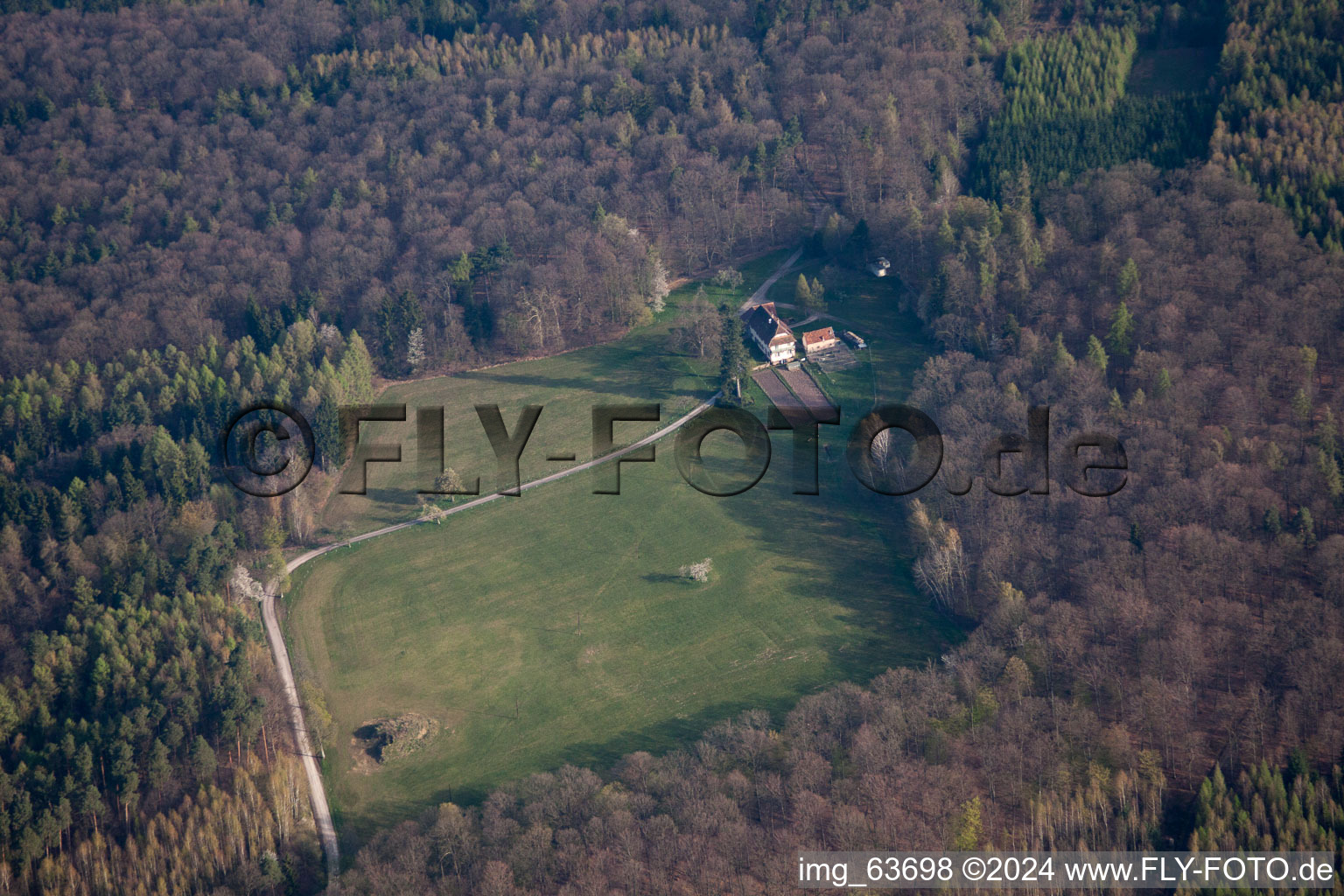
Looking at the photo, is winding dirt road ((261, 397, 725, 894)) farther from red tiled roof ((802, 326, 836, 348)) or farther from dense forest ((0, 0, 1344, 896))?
red tiled roof ((802, 326, 836, 348))

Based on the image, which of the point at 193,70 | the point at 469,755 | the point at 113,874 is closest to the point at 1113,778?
the point at 469,755

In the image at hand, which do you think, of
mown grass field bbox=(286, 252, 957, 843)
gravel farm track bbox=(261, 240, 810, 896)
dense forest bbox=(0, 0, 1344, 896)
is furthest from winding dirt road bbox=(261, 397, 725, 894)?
dense forest bbox=(0, 0, 1344, 896)

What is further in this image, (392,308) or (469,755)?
(392,308)

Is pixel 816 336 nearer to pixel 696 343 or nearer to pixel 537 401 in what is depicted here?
pixel 696 343

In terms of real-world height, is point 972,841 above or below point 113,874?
above

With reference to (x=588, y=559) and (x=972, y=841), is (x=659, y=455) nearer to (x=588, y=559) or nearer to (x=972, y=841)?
(x=588, y=559)

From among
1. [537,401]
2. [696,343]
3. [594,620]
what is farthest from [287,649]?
[696,343]

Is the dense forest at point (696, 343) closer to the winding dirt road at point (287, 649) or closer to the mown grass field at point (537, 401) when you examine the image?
the winding dirt road at point (287, 649)
